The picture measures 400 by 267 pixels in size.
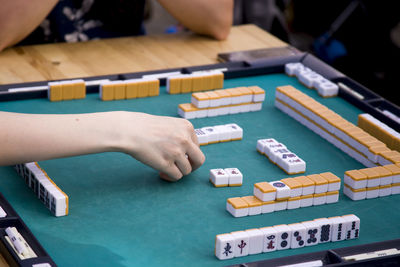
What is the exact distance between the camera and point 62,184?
1.91 metres

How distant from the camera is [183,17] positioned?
3.01m

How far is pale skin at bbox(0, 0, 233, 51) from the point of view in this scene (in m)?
2.69

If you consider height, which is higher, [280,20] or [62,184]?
[62,184]

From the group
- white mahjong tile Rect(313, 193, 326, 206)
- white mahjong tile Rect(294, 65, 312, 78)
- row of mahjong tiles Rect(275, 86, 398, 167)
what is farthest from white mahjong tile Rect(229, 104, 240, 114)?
white mahjong tile Rect(313, 193, 326, 206)

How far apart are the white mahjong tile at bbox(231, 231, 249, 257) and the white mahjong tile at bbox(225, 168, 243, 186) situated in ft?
1.04

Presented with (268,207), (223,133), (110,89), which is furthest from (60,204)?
(110,89)

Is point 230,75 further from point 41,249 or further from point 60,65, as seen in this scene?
point 41,249

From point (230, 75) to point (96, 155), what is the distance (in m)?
0.80

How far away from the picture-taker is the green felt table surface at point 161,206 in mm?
1630

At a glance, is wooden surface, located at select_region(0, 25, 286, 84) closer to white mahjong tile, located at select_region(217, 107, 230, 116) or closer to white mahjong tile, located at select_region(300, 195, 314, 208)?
white mahjong tile, located at select_region(217, 107, 230, 116)

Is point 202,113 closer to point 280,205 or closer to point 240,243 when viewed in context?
point 280,205

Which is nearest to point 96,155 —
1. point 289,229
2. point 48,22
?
point 289,229

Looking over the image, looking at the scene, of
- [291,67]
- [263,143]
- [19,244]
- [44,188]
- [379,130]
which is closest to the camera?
[19,244]

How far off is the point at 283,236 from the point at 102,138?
0.56 meters
